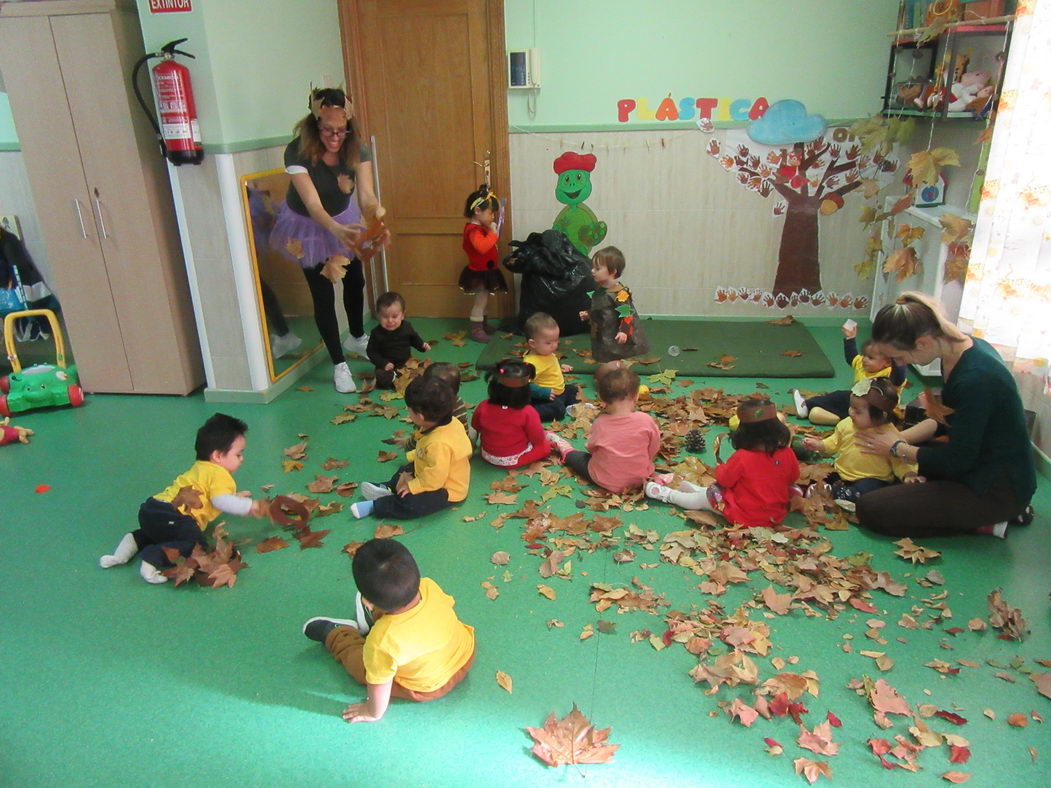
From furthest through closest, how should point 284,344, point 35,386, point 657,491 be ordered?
point 284,344 < point 35,386 < point 657,491

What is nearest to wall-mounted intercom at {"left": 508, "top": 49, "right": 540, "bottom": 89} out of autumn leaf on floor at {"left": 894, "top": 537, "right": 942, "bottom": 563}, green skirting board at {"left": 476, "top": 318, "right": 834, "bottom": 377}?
green skirting board at {"left": 476, "top": 318, "right": 834, "bottom": 377}

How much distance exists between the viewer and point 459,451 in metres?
3.70

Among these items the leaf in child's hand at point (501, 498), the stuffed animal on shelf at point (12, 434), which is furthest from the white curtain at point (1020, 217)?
the stuffed animal on shelf at point (12, 434)

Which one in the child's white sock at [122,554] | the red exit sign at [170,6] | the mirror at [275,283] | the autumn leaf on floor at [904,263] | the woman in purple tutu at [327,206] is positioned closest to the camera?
the child's white sock at [122,554]

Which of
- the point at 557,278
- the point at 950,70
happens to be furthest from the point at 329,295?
the point at 950,70

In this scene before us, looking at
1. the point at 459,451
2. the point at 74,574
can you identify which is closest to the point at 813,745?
the point at 459,451

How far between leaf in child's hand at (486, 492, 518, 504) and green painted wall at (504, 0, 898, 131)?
3576mm

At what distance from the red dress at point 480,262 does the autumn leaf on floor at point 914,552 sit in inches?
153

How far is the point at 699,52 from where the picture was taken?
5.93 m

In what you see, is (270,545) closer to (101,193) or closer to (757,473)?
(757,473)

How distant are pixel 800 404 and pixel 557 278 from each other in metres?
2.27

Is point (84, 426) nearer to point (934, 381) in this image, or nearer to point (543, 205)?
point (543, 205)

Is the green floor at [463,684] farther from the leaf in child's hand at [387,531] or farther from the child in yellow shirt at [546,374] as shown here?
the child in yellow shirt at [546,374]

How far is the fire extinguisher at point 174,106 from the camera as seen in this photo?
14.3ft
